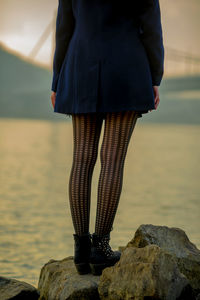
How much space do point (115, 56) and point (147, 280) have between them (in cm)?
51

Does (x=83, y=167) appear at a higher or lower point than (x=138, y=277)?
higher

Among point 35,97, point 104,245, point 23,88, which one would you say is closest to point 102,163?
point 104,245

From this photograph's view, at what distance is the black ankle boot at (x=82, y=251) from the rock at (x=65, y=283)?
1.0 inches

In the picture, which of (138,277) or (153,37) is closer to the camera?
(138,277)

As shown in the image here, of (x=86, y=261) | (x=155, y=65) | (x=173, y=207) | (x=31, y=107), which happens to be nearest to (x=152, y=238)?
(x=86, y=261)

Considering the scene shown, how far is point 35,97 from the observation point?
2656 centimetres

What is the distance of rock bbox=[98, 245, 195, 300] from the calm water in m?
0.69

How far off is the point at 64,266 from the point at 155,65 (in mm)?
563

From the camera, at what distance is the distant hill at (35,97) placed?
24.6 meters

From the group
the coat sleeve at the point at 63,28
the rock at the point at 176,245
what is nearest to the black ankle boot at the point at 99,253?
the rock at the point at 176,245

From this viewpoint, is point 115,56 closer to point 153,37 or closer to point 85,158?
point 153,37

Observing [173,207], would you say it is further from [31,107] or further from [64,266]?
[31,107]

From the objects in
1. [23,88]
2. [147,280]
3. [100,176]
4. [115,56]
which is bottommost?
[147,280]

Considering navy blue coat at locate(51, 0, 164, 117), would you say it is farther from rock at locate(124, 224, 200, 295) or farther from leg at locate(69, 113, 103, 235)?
rock at locate(124, 224, 200, 295)
